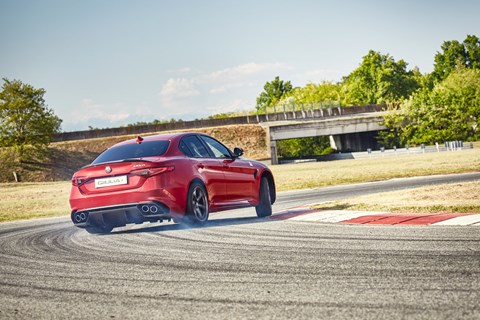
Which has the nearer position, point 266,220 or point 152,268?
point 152,268

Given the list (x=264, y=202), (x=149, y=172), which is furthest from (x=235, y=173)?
(x=149, y=172)

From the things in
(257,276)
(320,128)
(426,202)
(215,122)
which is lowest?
(426,202)

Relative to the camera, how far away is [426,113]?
73438 millimetres

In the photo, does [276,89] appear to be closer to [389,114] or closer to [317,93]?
[317,93]

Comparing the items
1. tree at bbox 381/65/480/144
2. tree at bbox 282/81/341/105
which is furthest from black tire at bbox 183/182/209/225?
tree at bbox 282/81/341/105

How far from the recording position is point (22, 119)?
202 feet

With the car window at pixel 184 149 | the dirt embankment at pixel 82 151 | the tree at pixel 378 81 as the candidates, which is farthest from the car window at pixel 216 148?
the tree at pixel 378 81

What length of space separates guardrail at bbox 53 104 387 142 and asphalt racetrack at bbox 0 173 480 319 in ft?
207

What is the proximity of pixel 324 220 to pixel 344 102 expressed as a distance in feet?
330

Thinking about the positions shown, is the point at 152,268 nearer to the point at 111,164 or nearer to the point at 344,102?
the point at 111,164

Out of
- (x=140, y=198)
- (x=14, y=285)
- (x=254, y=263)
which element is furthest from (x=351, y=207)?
(x=14, y=285)

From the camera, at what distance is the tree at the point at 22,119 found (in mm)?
60906

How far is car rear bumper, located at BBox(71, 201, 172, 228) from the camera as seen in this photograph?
9906 mm

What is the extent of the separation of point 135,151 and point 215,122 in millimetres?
65328
